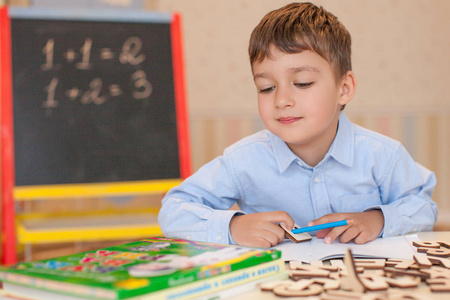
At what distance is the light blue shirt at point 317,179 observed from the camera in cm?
124

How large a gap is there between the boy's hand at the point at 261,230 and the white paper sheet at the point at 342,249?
0.07 feet

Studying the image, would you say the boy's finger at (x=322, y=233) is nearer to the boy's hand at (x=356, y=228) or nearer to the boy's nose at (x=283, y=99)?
the boy's hand at (x=356, y=228)

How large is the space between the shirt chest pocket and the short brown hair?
28 centimetres

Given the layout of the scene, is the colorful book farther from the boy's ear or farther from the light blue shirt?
the boy's ear

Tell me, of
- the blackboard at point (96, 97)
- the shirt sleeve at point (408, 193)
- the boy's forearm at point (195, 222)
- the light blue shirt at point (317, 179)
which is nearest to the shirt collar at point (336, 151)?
the light blue shirt at point (317, 179)

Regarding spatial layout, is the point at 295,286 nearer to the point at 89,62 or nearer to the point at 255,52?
the point at 255,52

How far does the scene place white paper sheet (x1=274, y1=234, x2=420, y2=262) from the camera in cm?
81

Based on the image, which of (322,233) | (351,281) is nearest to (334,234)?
(322,233)

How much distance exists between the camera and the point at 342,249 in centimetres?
87

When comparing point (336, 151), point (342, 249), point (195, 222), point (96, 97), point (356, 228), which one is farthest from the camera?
point (96, 97)

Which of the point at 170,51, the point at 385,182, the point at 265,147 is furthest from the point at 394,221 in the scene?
the point at 170,51

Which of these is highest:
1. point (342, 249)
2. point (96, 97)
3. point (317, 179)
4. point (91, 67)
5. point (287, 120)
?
point (91, 67)

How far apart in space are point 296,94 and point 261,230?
1.15 feet

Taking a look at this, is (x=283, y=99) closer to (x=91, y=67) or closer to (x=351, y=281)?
(x=351, y=281)
